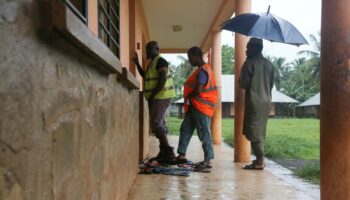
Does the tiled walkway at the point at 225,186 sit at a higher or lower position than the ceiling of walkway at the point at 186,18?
lower

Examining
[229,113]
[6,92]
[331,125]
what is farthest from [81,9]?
[229,113]

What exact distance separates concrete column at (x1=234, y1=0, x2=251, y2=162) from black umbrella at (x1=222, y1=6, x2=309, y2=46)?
27.3 inches

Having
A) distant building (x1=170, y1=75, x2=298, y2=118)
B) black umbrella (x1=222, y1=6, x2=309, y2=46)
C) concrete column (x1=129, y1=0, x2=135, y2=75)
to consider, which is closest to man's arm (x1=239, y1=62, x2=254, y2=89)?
black umbrella (x1=222, y1=6, x2=309, y2=46)

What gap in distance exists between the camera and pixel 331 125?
10.1 ft

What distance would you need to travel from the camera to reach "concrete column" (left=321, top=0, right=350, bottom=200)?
3.02 metres

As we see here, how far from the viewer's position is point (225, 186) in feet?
14.4

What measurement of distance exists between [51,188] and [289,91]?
53875 millimetres

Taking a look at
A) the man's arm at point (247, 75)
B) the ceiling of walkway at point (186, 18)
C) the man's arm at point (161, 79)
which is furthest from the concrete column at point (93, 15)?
the ceiling of walkway at point (186, 18)

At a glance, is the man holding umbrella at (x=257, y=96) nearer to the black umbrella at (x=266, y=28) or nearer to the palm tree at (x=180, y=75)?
the black umbrella at (x=266, y=28)

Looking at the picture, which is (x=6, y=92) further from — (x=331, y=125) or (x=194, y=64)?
(x=194, y=64)

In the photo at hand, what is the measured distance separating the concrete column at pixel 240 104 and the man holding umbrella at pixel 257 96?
693mm

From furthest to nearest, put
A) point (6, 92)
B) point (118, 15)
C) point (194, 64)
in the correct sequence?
point (194, 64)
point (118, 15)
point (6, 92)

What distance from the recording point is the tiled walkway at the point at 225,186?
3893 millimetres

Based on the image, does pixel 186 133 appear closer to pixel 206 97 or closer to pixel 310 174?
pixel 206 97
